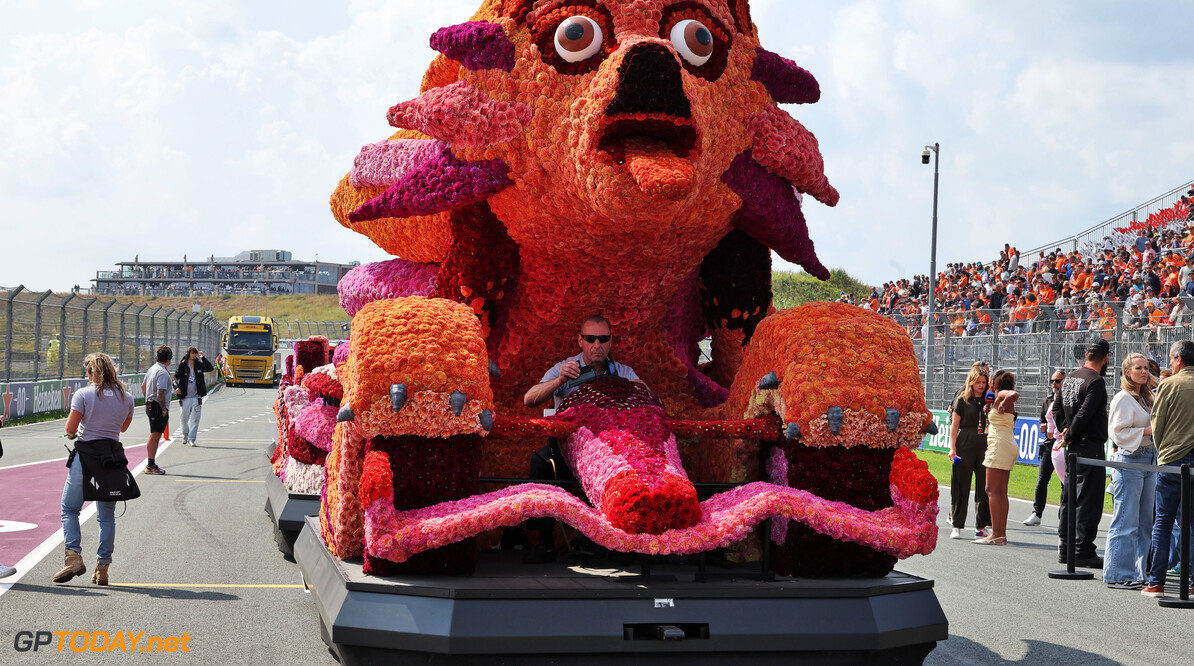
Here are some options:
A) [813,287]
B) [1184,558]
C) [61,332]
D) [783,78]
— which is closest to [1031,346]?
[1184,558]

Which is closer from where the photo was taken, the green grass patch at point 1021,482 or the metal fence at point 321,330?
the green grass patch at point 1021,482

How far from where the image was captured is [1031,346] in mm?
17688

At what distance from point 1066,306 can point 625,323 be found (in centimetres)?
1330

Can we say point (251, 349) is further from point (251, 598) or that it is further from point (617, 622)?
point (617, 622)

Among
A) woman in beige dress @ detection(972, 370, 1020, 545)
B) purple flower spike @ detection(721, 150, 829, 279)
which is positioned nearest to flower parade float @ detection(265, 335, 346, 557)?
purple flower spike @ detection(721, 150, 829, 279)

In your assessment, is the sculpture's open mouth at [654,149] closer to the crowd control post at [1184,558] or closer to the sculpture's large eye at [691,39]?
the sculpture's large eye at [691,39]

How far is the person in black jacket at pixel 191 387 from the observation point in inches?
687

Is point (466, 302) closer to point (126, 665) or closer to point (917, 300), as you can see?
point (126, 665)

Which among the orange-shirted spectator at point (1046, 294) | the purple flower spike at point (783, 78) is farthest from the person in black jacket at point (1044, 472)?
the orange-shirted spectator at point (1046, 294)

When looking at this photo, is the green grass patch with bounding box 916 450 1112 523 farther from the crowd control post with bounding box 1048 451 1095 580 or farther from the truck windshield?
the truck windshield

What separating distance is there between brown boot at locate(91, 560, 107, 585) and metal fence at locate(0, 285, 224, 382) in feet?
50.8

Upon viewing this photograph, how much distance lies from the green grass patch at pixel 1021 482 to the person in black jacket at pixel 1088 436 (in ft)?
9.33

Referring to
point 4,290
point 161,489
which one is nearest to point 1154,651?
point 161,489

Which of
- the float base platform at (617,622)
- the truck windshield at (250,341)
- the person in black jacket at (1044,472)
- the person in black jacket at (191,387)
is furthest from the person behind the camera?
the truck windshield at (250,341)
